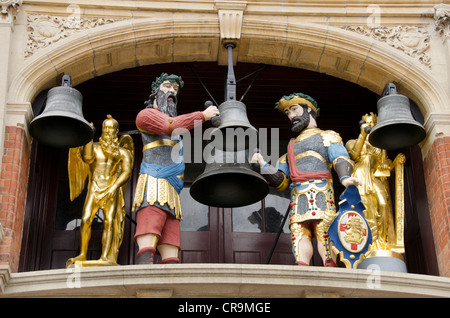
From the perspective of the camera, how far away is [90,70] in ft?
34.9

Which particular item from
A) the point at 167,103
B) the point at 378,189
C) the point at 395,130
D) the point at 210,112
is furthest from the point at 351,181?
the point at 167,103

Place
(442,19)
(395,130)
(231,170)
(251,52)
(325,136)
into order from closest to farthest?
(231,170) < (395,130) < (325,136) < (442,19) < (251,52)

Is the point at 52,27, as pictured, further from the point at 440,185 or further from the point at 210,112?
the point at 440,185

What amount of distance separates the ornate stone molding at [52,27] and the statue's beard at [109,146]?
1.24 metres

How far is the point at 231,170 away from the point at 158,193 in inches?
38.7

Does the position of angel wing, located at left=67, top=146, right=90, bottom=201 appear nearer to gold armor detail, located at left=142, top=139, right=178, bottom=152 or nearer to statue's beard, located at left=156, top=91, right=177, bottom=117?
gold armor detail, located at left=142, top=139, right=178, bottom=152

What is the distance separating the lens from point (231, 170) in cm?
884

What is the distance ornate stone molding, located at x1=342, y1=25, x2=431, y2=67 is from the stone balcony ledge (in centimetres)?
302

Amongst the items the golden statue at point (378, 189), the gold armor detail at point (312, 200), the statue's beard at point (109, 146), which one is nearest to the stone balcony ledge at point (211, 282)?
the golden statue at point (378, 189)

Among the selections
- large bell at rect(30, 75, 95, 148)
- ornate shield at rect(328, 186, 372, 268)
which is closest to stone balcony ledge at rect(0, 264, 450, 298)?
ornate shield at rect(328, 186, 372, 268)

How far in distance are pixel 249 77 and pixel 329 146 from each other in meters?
2.00

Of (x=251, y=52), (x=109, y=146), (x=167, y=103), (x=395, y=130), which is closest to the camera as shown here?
(x=395, y=130)

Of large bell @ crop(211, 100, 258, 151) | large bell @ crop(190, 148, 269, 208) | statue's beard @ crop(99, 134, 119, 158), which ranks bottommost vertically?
large bell @ crop(190, 148, 269, 208)

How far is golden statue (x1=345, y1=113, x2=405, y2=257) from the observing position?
389 inches
